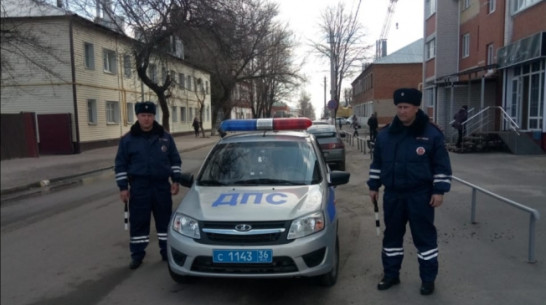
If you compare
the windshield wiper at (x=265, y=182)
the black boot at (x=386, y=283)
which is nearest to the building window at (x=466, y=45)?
the windshield wiper at (x=265, y=182)

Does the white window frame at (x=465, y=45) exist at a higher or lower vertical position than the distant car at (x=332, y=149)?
higher

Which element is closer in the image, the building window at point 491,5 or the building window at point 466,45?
the building window at point 491,5

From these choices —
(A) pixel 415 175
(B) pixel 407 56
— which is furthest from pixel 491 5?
(B) pixel 407 56

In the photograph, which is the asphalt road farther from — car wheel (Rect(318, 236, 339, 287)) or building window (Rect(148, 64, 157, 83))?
building window (Rect(148, 64, 157, 83))

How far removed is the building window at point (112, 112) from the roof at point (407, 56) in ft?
99.5

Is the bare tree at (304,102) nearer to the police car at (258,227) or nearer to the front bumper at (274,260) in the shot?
the police car at (258,227)

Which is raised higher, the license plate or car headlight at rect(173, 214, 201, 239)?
car headlight at rect(173, 214, 201, 239)

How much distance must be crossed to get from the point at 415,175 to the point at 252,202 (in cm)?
157

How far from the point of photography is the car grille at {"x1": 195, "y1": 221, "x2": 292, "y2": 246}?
3.82 metres

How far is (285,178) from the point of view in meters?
4.87

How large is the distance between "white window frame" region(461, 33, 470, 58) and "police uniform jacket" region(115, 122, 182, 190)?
23.7 m

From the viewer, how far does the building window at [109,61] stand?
2535cm

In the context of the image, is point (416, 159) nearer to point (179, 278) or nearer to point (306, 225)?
point (306, 225)

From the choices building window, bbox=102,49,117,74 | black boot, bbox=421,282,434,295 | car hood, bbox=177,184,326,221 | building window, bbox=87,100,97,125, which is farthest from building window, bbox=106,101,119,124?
black boot, bbox=421,282,434,295
